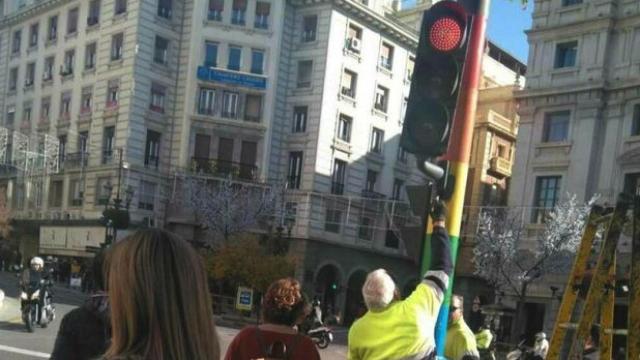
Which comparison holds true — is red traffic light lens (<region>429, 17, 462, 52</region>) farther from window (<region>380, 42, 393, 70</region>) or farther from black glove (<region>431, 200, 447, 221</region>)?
window (<region>380, 42, 393, 70</region>)

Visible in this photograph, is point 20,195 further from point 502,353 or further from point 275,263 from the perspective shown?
point 502,353

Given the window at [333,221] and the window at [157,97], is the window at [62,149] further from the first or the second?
the window at [333,221]

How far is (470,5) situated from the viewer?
4.84 meters

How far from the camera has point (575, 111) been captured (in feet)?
93.2

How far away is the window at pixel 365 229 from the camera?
39.8 meters

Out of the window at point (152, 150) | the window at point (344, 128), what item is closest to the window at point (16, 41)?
the window at point (152, 150)

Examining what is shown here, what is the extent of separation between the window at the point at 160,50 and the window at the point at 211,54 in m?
2.06

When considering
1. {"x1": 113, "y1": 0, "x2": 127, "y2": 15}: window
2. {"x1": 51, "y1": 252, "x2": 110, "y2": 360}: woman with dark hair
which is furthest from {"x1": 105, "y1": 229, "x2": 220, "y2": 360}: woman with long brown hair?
{"x1": 113, "y1": 0, "x2": 127, "y2": 15}: window

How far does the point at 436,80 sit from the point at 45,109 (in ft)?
136

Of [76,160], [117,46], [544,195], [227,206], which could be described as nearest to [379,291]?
[544,195]

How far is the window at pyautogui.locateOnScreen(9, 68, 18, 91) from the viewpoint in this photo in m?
45.1

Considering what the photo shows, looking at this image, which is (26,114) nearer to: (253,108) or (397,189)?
(253,108)

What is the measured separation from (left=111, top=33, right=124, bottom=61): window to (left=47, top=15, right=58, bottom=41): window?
20.9 feet

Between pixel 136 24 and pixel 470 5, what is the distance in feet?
110
